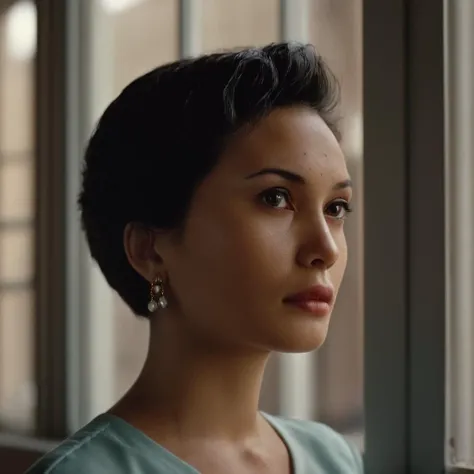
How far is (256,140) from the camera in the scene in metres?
0.81

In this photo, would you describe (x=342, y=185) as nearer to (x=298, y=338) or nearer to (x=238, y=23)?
(x=298, y=338)

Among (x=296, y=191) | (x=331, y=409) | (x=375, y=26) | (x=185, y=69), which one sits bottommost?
(x=331, y=409)

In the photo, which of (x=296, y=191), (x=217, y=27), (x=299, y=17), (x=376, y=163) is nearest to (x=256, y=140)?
(x=296, y=191)

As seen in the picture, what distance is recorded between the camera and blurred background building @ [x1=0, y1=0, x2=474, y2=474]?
104cm

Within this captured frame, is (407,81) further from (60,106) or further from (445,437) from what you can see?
(60,106)

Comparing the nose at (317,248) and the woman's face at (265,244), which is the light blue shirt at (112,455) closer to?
the woman's face at (265,244)

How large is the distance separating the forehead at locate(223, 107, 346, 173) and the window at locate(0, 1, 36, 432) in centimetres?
76

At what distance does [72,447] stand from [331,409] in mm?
499

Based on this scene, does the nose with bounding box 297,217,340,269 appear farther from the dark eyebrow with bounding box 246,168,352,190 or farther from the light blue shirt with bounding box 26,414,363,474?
the light blue shirt with bounding box 26,414,363,474

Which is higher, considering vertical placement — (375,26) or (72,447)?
(375,26)

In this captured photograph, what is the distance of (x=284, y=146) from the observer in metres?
0.80

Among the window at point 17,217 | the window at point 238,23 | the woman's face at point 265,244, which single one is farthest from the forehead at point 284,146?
the window at point 17,217

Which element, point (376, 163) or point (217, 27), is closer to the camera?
point (376, 163)

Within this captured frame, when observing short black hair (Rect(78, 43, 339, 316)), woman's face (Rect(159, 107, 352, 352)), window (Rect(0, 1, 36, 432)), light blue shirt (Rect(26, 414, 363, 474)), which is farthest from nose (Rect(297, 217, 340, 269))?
window (Rect(0, 1, 36, 432))
